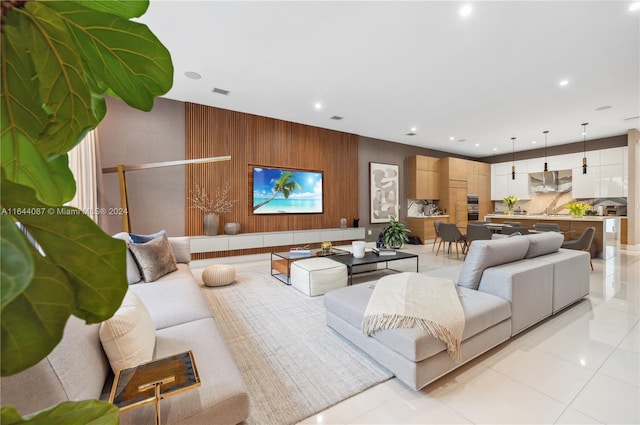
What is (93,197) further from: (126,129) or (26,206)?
(26,206)

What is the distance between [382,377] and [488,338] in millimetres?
813

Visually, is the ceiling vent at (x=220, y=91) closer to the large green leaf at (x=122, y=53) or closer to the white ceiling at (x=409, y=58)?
the white ceiling at (x=409, y=58)

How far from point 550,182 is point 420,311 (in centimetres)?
893

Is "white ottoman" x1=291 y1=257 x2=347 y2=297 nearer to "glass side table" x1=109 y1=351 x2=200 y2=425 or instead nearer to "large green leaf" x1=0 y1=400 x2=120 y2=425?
"glass side table" x1=109 y1=351 x2=200 y2=425

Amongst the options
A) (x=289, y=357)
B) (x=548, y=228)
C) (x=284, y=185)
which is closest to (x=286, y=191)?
(x=284, y=185)

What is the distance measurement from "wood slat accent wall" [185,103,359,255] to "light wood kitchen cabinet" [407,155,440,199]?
1.87 meters

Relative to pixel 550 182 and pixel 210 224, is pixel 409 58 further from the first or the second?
pixel 550 182

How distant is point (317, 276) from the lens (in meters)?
3.25

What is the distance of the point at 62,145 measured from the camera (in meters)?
0.30

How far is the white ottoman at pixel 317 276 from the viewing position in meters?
3.23

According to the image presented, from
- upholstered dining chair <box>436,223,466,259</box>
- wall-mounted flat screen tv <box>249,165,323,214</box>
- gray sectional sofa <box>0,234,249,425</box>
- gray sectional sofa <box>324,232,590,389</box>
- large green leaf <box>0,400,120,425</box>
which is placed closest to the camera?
large green leaf <box>0,400,120,425</box>

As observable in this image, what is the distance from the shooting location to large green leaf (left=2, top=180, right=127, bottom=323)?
22 centimetres

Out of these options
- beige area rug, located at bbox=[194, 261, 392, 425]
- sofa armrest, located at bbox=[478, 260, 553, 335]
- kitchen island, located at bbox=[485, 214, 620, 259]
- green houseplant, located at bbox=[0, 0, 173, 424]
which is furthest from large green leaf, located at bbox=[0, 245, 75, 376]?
kitchen island, located at bbox=[485, 214, 620, 259]

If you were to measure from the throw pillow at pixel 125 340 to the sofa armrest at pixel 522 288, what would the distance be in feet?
7.59
